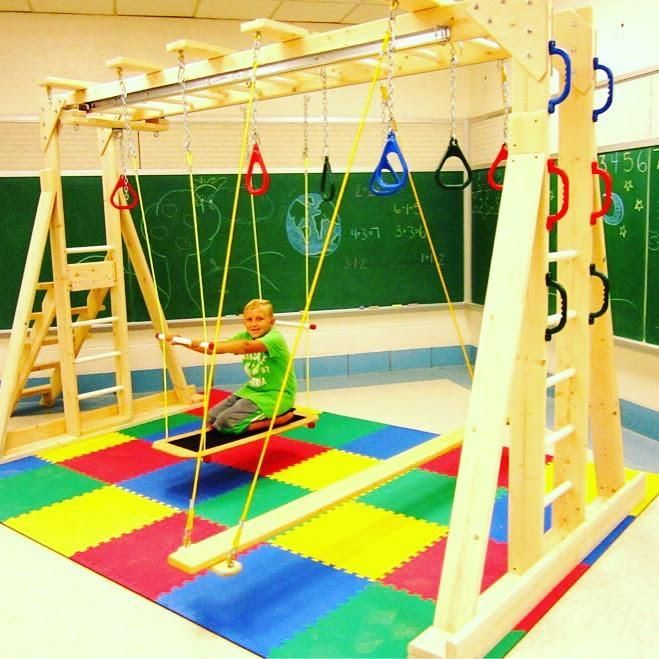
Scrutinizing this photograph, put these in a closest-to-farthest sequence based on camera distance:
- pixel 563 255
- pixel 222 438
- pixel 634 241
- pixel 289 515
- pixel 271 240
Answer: pixel 563 255, pixel 289 515, pixel 222 438, pixel 634 241, pixel 271 240

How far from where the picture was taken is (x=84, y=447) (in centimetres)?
496

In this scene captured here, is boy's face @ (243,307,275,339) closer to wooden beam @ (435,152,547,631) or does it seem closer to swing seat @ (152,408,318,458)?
swing seat @ (152,408,318,458)

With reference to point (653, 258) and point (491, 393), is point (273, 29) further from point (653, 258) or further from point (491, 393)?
point (653, 258)

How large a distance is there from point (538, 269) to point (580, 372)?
65cm

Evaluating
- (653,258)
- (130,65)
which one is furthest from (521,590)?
(130,65)

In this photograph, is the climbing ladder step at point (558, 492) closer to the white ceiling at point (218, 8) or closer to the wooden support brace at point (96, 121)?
the wooden support brace at point (96, 121)

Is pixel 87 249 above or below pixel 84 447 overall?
above

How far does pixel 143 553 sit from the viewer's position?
340cm

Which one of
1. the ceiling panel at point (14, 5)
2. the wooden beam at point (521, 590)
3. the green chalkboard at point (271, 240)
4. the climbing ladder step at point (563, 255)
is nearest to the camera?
the wooden beam at point (521, 590)

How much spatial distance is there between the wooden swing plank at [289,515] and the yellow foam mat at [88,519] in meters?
0.76

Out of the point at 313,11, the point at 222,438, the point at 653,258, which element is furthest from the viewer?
the point at 313,11

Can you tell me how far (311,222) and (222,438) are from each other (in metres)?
2.91

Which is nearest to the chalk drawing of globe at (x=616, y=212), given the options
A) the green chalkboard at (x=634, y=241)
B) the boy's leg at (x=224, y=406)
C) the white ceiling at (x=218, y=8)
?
the green chalkboard at (x=634, y=241)

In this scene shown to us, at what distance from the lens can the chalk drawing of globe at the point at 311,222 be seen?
21.7 feet
